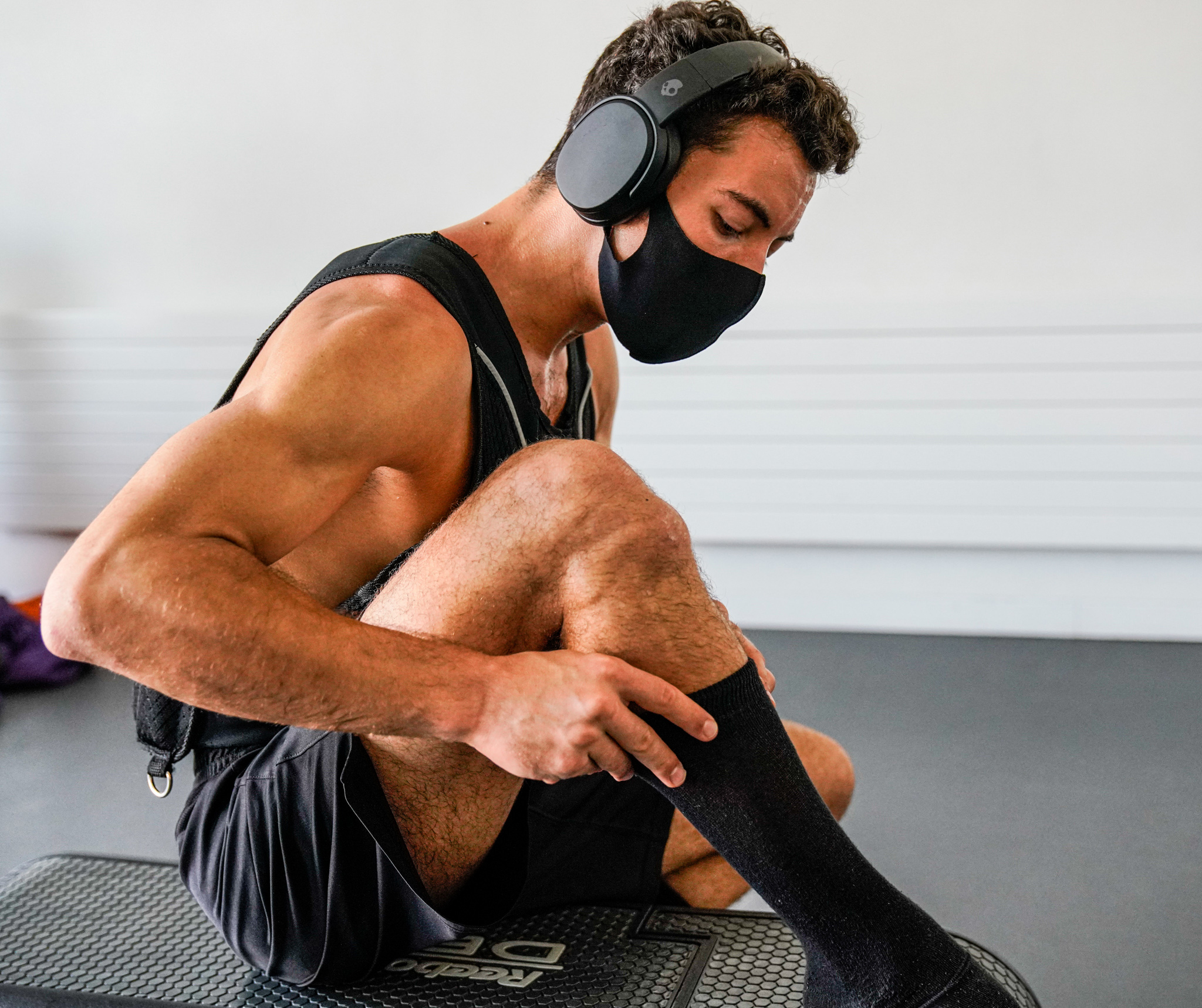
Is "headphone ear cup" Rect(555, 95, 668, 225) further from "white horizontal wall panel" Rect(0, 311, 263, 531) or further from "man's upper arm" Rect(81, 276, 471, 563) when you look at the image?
"white horizontal wall panel" Rect(0, 311, 263, 531)

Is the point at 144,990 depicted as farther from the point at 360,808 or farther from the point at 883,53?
the point at 883,53

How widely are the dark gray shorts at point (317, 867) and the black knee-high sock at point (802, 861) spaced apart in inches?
9.9

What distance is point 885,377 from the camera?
2.62 metres

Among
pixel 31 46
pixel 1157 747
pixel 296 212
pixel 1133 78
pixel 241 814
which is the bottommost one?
pixel 1157 747

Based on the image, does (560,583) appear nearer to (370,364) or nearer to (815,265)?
(370,364)

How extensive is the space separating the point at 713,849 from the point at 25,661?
77.2 inches

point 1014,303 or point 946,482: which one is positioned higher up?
point 1014,303

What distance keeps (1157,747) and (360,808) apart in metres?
1.70

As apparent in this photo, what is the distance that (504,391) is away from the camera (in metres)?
1.12

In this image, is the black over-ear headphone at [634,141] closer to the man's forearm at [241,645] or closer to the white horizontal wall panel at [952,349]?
the man's forearm at [241,645]

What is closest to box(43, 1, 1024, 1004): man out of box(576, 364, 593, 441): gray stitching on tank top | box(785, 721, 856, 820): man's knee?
box(576, 364, 593, 441): gray stitching on tank top

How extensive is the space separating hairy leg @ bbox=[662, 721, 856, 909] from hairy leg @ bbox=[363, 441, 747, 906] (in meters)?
0.43

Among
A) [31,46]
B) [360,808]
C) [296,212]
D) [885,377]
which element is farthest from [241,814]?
[31,46]

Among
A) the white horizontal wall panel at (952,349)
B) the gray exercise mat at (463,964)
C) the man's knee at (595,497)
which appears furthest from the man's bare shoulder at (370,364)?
the white horizontal wall panel at (952,349)
